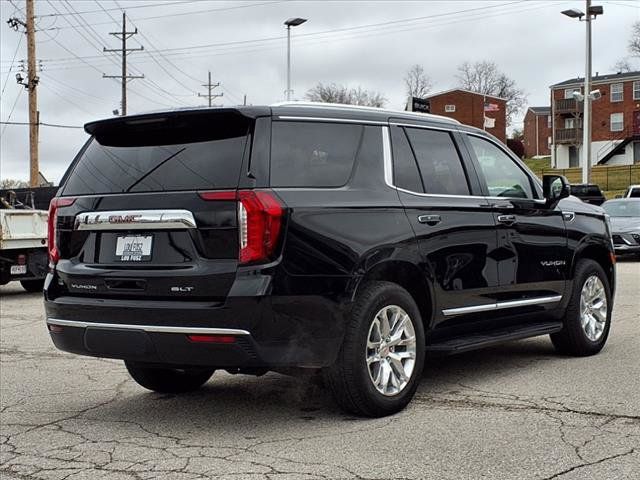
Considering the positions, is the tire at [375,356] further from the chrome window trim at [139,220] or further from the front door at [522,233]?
the front door at [522,233]

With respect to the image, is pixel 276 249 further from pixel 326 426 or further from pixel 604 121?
pixel 604 121

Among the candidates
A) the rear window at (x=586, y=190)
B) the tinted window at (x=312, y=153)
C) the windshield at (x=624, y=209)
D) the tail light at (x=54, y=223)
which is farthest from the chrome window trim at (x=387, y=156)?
the rear window at (x=586, y=190)

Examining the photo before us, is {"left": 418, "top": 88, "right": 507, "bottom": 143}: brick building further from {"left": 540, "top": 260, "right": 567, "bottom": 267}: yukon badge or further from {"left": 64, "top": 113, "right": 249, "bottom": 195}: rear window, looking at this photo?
{"left": 64, "top": 113, "right": 249, "bottom": 195}: rear window

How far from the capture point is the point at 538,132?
94125 mm

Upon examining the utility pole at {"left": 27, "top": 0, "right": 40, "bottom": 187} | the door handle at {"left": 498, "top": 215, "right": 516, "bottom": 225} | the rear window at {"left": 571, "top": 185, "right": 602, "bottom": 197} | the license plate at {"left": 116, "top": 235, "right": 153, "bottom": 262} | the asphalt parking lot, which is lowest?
the asphalt parking lot

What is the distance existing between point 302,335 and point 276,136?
3.85ft

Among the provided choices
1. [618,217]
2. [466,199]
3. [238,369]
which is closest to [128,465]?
[238,369]

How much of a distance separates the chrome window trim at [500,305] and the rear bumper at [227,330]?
1207 millimetres

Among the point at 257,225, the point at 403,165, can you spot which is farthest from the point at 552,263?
the point at 257,225

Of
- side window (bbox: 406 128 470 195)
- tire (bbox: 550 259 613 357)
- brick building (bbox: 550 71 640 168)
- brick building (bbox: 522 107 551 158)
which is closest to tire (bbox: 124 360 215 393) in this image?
side window (bbox: 406 128 470 195)

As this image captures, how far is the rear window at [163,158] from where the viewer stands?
15.7 feet

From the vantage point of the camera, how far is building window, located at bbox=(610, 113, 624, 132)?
6731 cm

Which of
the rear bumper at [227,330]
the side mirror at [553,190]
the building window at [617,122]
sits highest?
the building window at [617,122]

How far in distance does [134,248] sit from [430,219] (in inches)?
77.3
